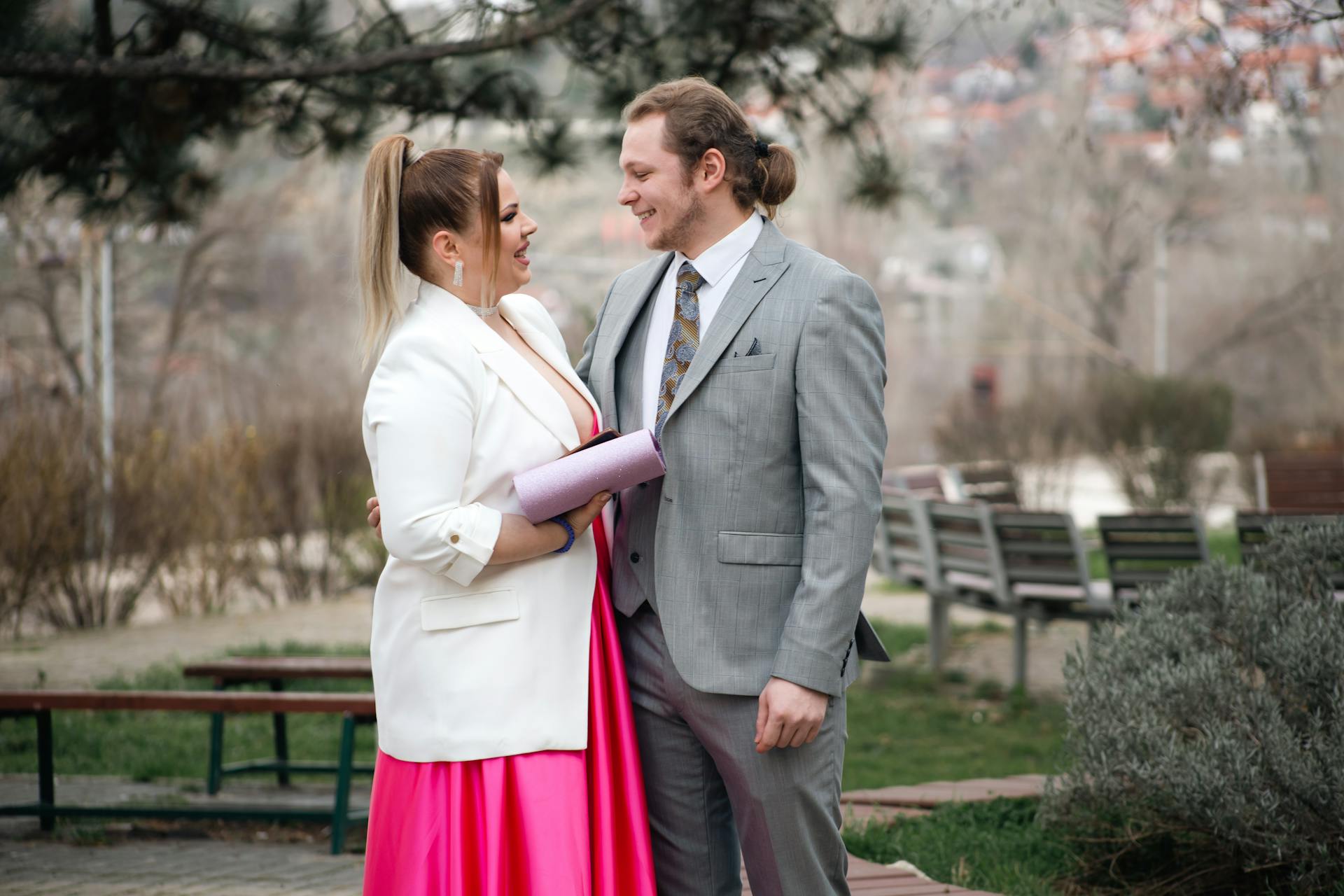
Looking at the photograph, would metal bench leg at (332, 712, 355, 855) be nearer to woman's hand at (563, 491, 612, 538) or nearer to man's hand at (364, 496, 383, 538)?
man's hand at (364, 496, 383, 538)

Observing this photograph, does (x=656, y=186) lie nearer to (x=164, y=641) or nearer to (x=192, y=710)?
(x=192, y=710)

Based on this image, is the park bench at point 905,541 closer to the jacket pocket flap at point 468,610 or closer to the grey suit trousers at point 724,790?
the grey suit trousers at point 724,790

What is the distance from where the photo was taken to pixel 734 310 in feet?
9.25

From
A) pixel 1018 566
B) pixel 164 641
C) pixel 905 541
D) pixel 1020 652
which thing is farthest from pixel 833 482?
pixel 164 641

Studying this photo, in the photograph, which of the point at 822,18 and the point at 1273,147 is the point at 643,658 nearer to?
the point at 822,18

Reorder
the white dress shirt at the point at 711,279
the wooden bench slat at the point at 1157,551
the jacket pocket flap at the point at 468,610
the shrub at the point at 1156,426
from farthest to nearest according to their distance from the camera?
the shrub at the point at 1156,426
the wooden bench slat at the point at 1157,551
the white dress shirt at the point at 711,279
the jacket pocket flap at the point at 468,610

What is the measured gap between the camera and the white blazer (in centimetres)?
262

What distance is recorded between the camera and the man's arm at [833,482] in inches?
104

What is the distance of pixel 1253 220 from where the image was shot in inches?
1444

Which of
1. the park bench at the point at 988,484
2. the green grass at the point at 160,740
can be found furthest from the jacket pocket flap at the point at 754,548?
the park bench at the point at 988,484

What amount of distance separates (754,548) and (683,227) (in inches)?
Answer: 27.3

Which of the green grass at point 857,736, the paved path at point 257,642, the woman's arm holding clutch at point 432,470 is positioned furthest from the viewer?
the paved path at point 257,642

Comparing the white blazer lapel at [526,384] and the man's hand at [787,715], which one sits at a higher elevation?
the white blazer lapel at [526,384]

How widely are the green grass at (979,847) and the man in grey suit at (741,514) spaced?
3.97 ft
